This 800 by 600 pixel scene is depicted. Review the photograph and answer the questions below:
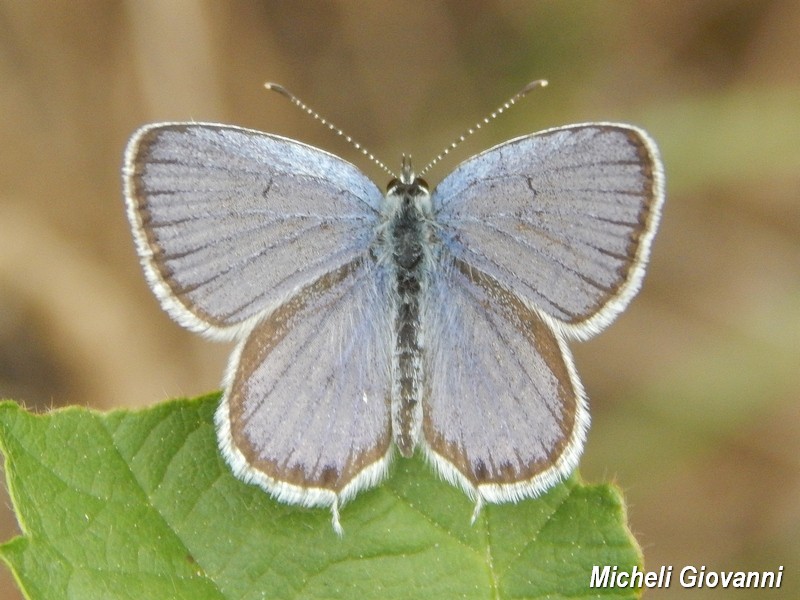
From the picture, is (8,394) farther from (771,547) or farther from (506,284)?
(771,547)

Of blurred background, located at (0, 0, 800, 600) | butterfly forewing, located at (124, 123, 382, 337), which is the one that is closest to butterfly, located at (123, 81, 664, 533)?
butterfly forewing, located at (124, 123, 382, 337)

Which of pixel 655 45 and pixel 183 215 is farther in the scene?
pixel 655 45

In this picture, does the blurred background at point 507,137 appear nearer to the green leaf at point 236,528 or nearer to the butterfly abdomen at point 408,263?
the butterfly abdomen at point 408,263

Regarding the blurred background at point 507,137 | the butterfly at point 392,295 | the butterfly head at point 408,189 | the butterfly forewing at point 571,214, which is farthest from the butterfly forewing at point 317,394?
the blurred background at point 507,137

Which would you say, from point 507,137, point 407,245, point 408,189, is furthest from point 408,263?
point 507,137

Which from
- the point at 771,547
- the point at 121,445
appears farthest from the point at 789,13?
the point at 121,445
